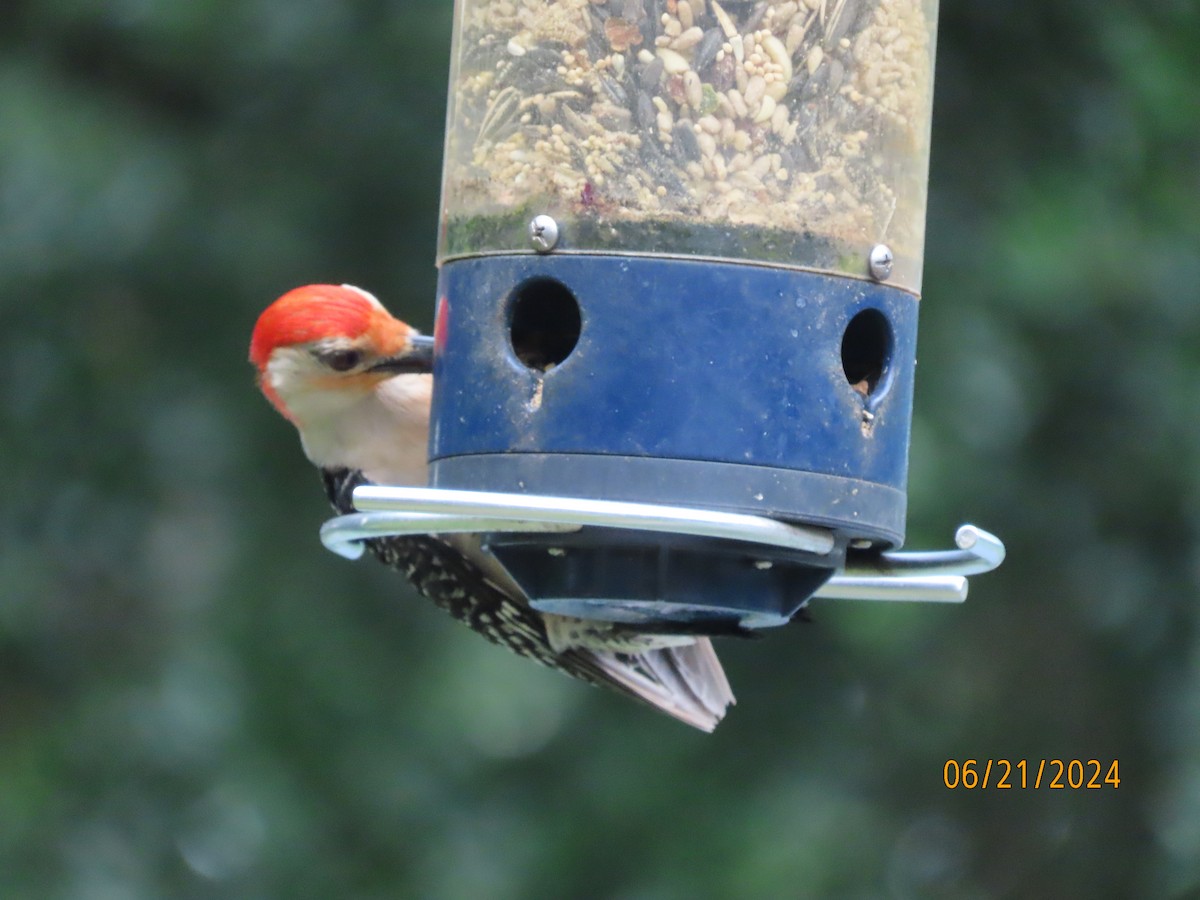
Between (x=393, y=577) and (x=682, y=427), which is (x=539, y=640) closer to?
(x=682, y=427)

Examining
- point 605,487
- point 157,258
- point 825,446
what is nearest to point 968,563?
point 825,446

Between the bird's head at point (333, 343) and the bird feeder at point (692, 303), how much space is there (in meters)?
0.69

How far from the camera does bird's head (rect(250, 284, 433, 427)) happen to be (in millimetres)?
4055

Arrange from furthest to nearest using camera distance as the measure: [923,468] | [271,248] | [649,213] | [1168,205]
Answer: [271,248] → [1168,205] → [923,468] → [649,213]

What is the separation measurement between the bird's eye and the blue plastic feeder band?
876 millimetres

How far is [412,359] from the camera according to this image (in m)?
4.04

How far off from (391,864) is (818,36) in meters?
4.29

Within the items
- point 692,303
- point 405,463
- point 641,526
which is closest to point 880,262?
point 692,303

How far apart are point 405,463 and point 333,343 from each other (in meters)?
0.45

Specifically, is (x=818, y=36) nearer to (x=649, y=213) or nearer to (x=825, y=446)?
(x=649, y=213)

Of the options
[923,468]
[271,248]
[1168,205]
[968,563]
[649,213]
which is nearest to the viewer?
[968,563]

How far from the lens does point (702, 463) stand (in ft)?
9.95

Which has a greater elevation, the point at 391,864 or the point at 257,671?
the point at 257,671

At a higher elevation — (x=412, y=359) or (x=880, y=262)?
(x=880, y=262)
